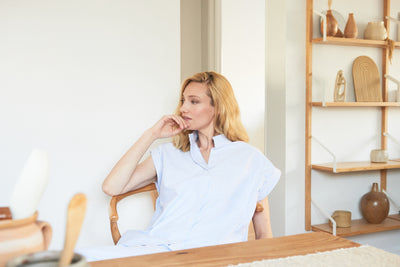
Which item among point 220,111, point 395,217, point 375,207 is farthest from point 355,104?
point 220,111

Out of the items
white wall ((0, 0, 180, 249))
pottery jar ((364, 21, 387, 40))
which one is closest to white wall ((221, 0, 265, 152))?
pottery jar ((364, 21, 387, 40))

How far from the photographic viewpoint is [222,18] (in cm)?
338

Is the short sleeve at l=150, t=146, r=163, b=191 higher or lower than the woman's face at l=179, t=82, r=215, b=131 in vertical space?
lower

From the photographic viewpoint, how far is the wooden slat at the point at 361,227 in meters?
3.14

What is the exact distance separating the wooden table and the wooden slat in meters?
2.13

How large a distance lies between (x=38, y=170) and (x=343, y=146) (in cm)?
314

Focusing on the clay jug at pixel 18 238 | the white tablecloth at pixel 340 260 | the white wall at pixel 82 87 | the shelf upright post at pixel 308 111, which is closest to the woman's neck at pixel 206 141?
the white wall at pixel 82 87

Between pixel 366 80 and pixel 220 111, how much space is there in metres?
1.95

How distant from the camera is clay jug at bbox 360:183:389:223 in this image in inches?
130

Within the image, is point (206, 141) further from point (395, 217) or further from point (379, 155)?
point (395, 217)

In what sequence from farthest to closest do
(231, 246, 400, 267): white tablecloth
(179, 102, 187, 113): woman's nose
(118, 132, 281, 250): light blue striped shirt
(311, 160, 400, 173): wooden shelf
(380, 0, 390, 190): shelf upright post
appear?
(380, 0, 390, 190): shelf upright post
(311, 160, 400, 173): wooden shelf
(179, 102, 187, 113): woman's nose
(118, 132, 281, 250): light blue striped shirt
(231, 246, 400, 267): white tablecloth

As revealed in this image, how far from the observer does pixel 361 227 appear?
3.24 metres

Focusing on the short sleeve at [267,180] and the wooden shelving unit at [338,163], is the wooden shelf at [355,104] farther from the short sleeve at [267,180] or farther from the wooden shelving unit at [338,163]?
the short sleeve at [267,180]

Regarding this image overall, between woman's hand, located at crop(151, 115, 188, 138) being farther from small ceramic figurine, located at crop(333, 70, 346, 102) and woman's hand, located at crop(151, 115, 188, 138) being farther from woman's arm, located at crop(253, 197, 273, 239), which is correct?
small ceramic figurine, located at crop(333, 70, 346, 102)
